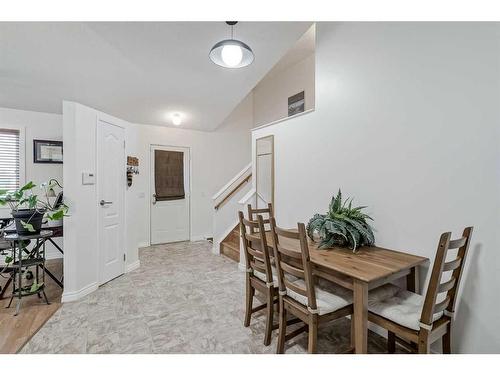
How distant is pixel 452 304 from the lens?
1.54m

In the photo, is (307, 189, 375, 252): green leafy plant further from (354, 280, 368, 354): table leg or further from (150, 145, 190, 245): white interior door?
(150, 145, 190, 245): white interior door

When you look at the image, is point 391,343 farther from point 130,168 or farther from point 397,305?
point 130,168

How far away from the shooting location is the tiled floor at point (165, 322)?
1.91 meters

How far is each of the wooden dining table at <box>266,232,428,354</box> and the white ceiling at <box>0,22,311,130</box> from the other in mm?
2489

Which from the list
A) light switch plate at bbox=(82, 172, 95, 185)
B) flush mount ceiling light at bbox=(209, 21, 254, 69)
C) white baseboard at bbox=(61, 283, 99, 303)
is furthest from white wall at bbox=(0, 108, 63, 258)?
flush mount ceiling light at bbox=(209, 21, 254, 69)

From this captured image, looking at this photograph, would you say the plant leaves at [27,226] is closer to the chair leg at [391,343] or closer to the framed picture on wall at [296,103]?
the chair leg at [391,343]

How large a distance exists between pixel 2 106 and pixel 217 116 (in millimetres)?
3277

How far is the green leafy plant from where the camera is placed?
1.95 m

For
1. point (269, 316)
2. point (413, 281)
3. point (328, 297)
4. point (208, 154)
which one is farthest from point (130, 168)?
point (413, 281)

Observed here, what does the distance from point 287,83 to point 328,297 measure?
4.28m

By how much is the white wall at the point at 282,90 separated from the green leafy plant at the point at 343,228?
2.81 m

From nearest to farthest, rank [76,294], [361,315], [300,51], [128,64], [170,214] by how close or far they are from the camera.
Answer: [361,315], [76,294], [128,64], [300,51], [170,214]

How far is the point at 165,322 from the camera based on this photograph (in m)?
2.26
